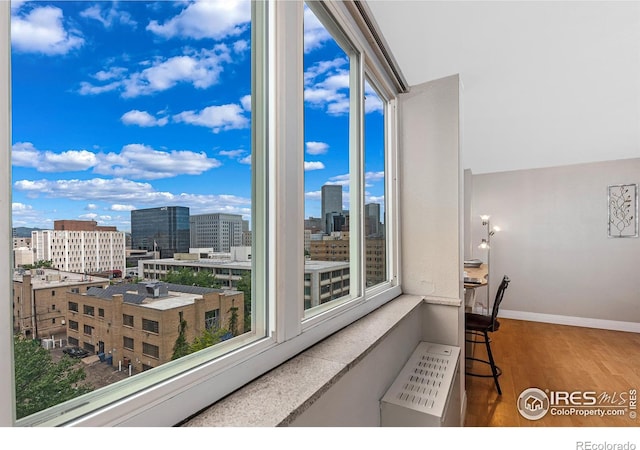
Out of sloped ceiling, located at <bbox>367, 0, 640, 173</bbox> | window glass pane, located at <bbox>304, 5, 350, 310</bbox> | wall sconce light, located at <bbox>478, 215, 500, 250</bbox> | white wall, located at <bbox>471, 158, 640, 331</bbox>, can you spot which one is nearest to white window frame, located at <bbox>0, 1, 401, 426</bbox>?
window glass pane, located at <bbox>304, 5, 350, 310</bbox>

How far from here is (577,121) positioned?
11.0 ft

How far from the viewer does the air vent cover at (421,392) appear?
4.33 ft

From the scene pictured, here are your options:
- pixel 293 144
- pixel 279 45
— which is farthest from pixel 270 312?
pixel 279 45

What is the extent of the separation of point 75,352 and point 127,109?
1.67 ft

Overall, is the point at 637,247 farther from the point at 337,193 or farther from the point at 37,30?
the point at 37,30

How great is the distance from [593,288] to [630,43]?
416 cm

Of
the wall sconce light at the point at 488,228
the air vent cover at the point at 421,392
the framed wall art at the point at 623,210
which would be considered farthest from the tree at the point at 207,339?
the framed wall art at the point at 623,210

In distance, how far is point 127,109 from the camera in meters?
0.69

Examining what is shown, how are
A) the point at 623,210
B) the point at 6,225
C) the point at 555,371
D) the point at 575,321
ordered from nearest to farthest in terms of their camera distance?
the point at 6,225
the point at 555,371
the point at 623,210
the point at 575,321

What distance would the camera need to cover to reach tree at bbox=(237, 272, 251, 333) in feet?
3.25

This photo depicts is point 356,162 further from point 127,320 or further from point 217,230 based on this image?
point 127,320

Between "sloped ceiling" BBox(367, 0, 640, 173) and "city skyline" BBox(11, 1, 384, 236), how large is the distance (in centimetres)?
127

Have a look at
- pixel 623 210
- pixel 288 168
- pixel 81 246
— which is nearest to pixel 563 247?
pixel 623 210

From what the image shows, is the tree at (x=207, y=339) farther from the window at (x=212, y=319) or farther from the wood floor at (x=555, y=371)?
the wood floor at (x=555, y=371)
